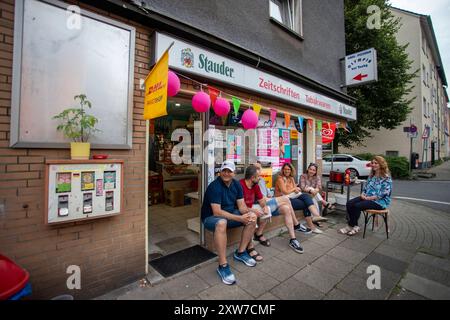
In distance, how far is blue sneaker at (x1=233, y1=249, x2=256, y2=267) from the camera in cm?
324

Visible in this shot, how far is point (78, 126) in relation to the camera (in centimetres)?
248

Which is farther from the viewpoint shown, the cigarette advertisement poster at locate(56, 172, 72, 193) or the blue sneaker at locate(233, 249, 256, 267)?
the blue sneaker at locate(233, 249, 256, 267)

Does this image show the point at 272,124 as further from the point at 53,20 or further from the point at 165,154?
the point at 53,20

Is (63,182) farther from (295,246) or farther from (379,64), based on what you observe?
(379,64)

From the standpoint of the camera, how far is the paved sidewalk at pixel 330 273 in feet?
8.65

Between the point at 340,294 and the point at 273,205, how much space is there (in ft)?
5.68

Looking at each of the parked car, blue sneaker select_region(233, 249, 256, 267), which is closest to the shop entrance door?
blue sneaker select_region(233, 249, 256, 267)

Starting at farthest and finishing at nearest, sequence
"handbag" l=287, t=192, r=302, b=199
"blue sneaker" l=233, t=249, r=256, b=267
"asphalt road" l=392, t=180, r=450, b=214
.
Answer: "asphalt road" l=392, t=180, r=450, b=214, "handbag" l=287, t=192, r=302, b=199, "blue sneaker" l=233, t=249, r=256, b=267

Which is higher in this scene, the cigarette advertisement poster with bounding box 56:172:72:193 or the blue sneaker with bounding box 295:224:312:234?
the cigarette advertisement poster with bounding box 56:172:72:193

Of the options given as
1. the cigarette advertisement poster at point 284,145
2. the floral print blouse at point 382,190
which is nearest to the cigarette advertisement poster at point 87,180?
the cigarette advertisement poster at point 284,145

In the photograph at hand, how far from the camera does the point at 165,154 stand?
7.20 meters

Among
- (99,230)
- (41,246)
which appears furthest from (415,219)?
(41,246)

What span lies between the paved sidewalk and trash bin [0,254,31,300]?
46.9 inches

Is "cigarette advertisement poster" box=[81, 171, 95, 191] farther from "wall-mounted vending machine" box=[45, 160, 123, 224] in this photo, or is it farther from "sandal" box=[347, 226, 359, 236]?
Answer: "sandal" box=[347, 226, 359, 236]
